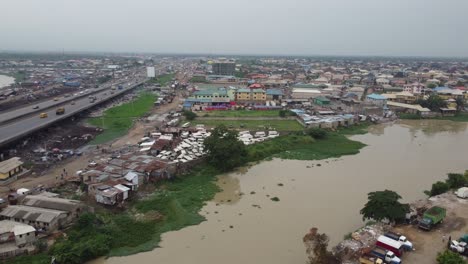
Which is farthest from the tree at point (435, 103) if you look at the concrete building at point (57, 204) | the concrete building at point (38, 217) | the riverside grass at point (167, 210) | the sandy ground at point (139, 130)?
the concrete building at point (38, 217)

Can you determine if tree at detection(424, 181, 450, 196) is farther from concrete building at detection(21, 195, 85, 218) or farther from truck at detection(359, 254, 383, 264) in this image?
concrete building at detection(21, 195, 85, 218)

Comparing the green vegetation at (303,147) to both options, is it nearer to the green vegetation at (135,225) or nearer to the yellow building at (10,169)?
the green vegetation at (135,225)

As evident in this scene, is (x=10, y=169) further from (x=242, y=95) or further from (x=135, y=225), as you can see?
(x=242, y=95)

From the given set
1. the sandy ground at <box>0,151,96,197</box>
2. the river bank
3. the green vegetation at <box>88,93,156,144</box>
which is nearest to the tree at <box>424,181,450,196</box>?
the sandy ground at <box>0,151,96,197</box>

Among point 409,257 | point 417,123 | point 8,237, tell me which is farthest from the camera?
point 417,123

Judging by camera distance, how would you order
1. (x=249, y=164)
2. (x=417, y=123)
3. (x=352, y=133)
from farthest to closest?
(x=417, y=123) < (x=352, y=133) < (x=249, y=164)

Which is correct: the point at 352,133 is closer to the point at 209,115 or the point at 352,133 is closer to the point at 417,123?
the point at 417,123

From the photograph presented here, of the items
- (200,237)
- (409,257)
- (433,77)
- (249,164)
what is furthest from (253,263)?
(433,77)

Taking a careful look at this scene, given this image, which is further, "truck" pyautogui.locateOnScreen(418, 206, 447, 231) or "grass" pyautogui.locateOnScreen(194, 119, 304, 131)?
"grass" pyautogui.locateOnScreen(194, 119, 304, 131)

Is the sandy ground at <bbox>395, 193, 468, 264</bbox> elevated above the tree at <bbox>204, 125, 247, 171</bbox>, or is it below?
below
